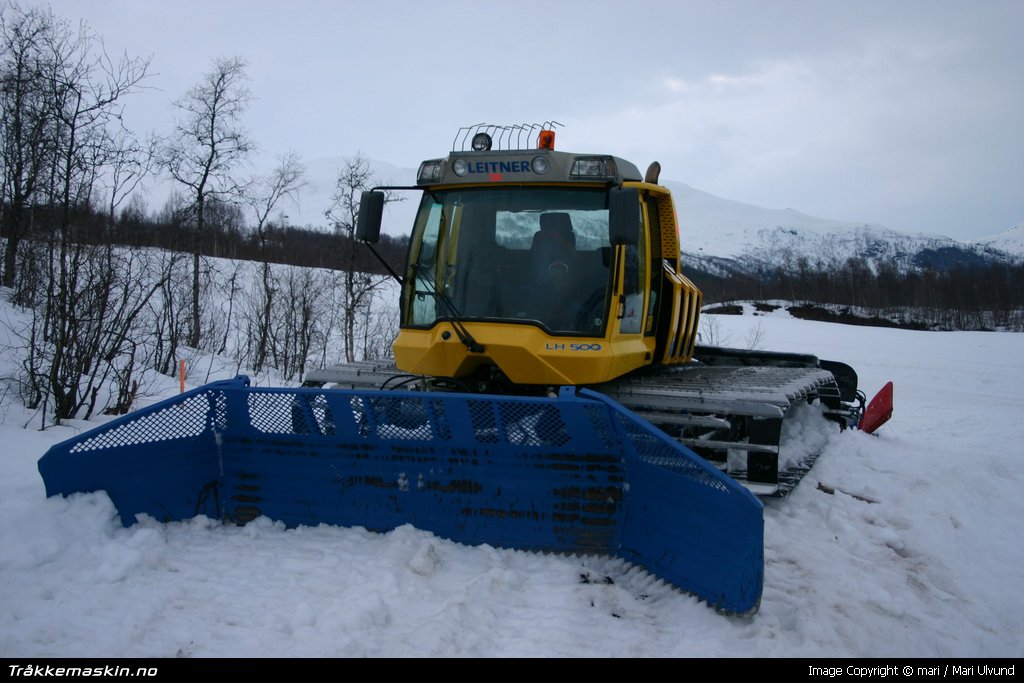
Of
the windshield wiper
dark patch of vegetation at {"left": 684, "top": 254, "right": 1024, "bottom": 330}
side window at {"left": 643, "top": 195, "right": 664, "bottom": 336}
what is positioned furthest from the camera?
dark patch of vegetation at {"left": 684, "top": 254, "right": 1024, "bottom": 330}

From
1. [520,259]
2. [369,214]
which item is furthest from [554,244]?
[369,214]

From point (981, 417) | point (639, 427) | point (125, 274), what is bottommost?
point (981, 417)

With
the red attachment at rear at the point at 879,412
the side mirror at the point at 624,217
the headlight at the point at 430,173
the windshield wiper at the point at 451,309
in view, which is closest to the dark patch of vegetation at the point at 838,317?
the red attachment at rear at the point at 879,412

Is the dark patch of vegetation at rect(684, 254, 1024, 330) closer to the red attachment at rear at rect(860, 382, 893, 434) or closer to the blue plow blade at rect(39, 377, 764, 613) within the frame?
the red attachment at rear at rect(860, 382, 893, 434)

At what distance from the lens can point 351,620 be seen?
332cm

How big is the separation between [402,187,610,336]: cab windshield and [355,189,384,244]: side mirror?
48cm

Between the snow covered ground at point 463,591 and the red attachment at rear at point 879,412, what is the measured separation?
437 centimetres

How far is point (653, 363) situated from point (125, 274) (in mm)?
7519

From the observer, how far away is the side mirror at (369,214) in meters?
5.71

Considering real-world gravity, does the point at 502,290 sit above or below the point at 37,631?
Answer: above

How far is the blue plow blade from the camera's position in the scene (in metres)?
4.18

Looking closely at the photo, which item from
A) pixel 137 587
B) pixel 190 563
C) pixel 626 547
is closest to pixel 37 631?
pixel 137 587

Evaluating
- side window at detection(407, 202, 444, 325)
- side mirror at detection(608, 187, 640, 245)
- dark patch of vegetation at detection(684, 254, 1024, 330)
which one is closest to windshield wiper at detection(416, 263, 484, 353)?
side window at detection(407, 202, 444, 325)
